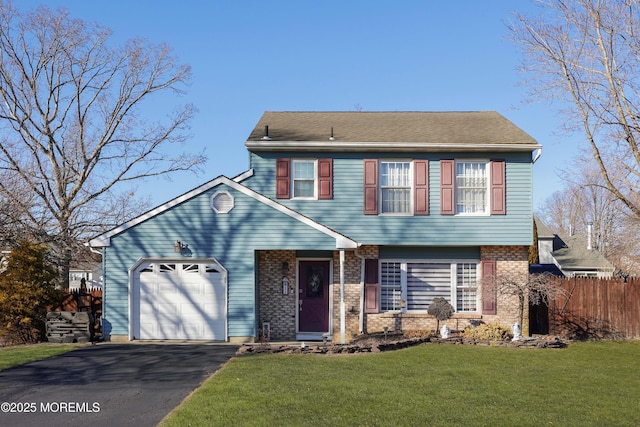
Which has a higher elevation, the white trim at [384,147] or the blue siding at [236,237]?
the white trim at [384,147]

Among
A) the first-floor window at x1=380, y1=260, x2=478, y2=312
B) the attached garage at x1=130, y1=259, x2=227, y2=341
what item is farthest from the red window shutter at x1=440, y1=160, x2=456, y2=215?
the attached garage at x1=130, y1=259, x2=227, y2=341

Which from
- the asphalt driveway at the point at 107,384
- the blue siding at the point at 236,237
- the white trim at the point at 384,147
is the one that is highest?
the white trim at the point at 384,147

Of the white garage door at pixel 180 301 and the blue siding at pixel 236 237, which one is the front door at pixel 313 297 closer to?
the blue siding at pixel 236 237

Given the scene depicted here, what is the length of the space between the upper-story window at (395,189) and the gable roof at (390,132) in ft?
2.30

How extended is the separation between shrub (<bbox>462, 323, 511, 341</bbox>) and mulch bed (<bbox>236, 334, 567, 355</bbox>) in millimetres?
376

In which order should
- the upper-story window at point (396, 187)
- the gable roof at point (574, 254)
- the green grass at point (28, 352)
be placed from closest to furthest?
the green grass at point (28, 352) < the upper-story window at point (396, 187) < the gable roof at point (574, 254)

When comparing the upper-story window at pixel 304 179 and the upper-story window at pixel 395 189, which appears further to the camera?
the upper-story window at pixel 304 179

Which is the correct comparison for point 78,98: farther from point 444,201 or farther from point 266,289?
point 444,201

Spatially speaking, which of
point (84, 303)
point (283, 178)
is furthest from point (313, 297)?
point (84, 303)

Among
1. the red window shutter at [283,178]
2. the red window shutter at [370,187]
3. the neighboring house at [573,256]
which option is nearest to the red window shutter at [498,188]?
the red window shutter at [370,187]

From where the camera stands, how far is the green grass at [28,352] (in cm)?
1280

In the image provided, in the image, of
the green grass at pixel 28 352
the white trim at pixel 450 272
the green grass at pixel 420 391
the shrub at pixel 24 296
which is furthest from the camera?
the white trim at pixel 450 272

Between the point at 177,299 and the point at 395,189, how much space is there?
6.83m

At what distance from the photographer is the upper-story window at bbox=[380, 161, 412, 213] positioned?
56.4 ft
